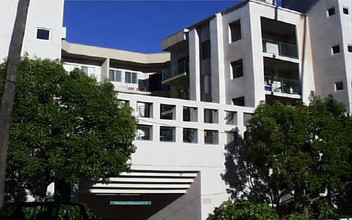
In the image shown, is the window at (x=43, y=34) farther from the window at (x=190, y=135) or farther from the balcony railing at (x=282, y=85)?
the balcony railing at (x=282, y=85)

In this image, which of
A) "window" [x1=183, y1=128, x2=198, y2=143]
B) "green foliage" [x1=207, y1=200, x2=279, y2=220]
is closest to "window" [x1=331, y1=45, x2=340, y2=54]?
"window" [x1=183, y1=128, x2=198, y2=143]

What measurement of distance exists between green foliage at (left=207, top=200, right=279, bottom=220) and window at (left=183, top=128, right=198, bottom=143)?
4.10m

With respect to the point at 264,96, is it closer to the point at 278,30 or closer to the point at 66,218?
the point at 278,30

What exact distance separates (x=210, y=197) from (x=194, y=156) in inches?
98.2

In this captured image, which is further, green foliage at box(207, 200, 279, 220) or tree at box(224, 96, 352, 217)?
tree at box(224, 96, 352, 217)

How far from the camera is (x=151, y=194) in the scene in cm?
2580

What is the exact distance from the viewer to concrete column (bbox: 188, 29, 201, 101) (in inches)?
1235

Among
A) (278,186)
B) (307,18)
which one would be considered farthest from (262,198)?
(307,18)

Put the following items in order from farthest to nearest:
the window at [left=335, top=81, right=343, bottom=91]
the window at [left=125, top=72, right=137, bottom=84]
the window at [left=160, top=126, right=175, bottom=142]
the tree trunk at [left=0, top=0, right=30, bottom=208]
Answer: the window at [left=125, top=72, right=137, bottom=84] < the window at [left=335, top=81, right=343, bottom=91] < the window at [left=160, top=126, right=175, bottom=142] < the tree trunk at [left=0, top=0, right=30, bottom=208]

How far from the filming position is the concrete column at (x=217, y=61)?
1160 inches

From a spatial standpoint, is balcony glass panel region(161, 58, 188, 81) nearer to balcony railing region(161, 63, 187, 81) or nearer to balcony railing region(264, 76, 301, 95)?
balcony railing region(161, 63, 187, 81)

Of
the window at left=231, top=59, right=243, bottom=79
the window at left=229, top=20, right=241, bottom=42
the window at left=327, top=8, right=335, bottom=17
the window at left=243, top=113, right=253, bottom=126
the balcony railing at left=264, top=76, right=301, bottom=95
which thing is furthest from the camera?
the window at left=229, top=20, right=241, bottom=42

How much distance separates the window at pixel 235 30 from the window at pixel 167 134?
31.7 ft

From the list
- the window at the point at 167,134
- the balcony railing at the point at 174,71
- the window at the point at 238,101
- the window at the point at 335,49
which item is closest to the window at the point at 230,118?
the window at the point at 238,101
